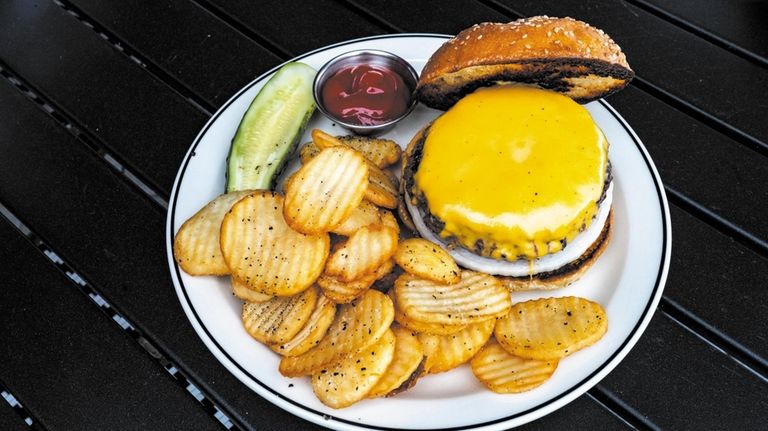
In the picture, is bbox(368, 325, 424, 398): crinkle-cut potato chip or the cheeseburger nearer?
bbox(368, 325, 424, 398): crinkle-cut potato chip

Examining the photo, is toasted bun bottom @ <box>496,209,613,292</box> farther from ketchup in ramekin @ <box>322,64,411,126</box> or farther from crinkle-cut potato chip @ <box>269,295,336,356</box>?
ketchup in ramekin @ <box>322,64,411,126</box>

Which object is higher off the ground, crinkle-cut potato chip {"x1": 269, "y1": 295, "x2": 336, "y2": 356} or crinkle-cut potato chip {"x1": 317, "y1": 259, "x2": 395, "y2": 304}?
crinkle-cut potato chip {"x1": 317, "y1": 259, "x2": 395, "y2": 304}

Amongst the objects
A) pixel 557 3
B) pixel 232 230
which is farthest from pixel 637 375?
pixel 557 3

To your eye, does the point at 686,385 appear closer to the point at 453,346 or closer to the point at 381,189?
the point at 453,346

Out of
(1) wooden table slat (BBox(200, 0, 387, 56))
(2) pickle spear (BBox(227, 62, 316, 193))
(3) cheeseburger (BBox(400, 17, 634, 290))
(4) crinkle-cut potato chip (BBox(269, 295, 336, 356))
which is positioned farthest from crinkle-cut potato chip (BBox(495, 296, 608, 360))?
(1) wooden table slat (BBox(200, 0, 387, 56))

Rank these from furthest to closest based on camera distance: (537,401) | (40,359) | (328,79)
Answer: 1. (328,79)
2. (40,359)
3. (537,401)

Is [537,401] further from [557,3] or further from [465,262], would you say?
[557,3]

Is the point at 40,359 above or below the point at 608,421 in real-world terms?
above
